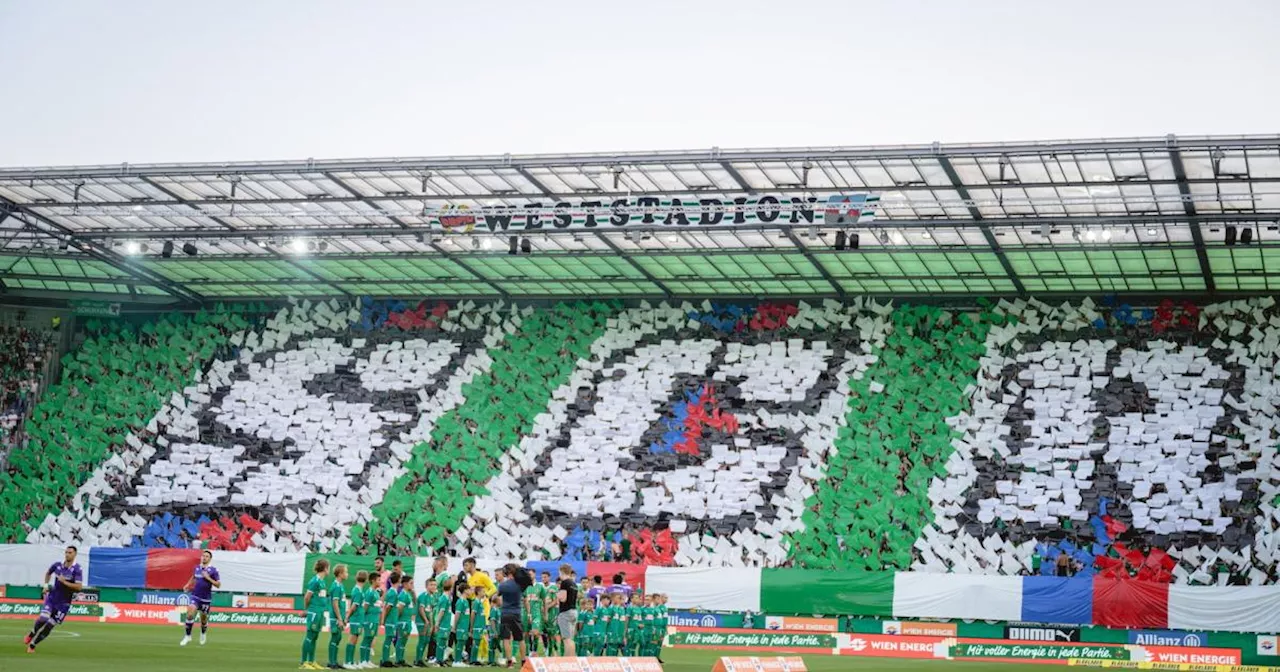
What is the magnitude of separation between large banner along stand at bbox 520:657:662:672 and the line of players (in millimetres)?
4515

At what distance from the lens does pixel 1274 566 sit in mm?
33500

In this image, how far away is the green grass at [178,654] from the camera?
18859mm

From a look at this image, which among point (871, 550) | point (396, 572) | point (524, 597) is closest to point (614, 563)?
point (871, 550)

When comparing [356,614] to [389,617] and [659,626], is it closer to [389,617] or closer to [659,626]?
[389,617]

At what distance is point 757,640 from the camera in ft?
109

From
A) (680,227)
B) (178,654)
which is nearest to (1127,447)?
(680,227)

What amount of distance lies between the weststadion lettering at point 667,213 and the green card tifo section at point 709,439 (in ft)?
32.6

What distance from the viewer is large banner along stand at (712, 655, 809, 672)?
17.0 meters

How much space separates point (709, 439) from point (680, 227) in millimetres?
11365

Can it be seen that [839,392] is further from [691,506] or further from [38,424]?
[38,424]

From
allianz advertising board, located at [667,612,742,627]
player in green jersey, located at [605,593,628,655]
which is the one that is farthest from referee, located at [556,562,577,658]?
allianz advertising board, located at [667,612,742,627]

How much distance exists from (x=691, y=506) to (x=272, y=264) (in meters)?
14.4

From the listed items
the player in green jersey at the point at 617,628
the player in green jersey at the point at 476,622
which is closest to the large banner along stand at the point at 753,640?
the player in green jersey at the point at 617,628

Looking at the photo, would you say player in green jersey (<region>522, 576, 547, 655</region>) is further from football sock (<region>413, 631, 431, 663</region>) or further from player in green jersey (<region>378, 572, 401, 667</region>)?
player in green jersey (<region>378, 572, 401, 667</region>)
